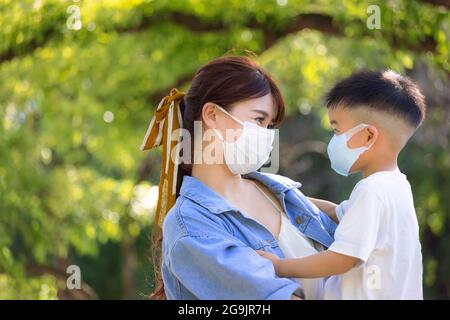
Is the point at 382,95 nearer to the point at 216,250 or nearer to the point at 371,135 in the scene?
the point at 371,135

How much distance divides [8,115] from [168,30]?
6.95 ft

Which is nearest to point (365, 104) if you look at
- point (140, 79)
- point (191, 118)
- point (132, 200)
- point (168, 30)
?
point (191, 118)

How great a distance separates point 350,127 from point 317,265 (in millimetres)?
428

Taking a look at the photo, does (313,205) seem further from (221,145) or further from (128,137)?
(128,137)

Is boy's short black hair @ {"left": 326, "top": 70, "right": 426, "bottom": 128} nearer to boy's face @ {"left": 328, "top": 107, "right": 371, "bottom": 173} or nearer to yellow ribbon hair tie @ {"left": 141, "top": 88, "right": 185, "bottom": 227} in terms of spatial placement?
boy's face @ {"left": 328, "top": 107, "right": 371, "bottom": 173}

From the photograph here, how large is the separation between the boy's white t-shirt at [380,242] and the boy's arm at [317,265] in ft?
0.07

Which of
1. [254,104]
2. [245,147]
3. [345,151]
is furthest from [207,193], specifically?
[345,151]

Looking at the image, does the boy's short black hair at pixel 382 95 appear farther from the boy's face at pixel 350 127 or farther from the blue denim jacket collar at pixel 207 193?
the blue denim jacket collar at pixel 207 193

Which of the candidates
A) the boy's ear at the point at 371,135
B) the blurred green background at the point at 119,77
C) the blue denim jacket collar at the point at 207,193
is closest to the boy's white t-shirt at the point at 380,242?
the boy's ear at the point at 371,135

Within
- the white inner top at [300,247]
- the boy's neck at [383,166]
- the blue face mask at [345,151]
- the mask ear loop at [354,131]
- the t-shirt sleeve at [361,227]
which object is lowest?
the white inner top at [300,247]

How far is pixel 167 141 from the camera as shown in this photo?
3.14 metres

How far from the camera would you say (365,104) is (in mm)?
2822

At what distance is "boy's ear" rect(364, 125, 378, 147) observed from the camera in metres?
2.79

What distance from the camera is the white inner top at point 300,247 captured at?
9.29 feet
